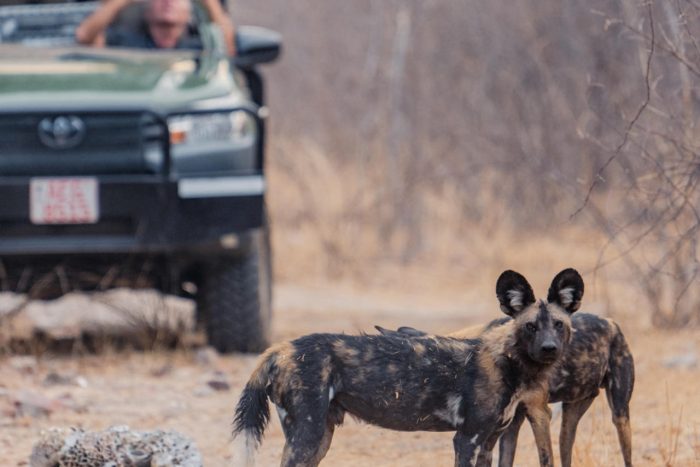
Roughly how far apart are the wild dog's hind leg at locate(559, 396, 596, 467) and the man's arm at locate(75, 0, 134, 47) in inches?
170

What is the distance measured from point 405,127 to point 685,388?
6.95m

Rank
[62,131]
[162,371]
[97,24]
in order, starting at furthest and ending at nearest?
[97,24] → [162,371] → [62,131]

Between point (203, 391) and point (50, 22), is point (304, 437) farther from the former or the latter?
point (50, 22)

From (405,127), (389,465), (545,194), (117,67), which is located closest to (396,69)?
(405,127)

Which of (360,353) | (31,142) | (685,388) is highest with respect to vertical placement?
(31,142)

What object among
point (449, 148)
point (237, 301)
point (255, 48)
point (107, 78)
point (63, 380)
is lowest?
point (63, 380)

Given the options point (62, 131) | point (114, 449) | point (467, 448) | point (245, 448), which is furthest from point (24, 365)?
point (467, 448)

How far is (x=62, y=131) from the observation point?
7352 millimetres

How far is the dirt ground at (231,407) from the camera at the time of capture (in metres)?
5.55

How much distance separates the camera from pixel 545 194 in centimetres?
1322

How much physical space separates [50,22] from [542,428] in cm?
510

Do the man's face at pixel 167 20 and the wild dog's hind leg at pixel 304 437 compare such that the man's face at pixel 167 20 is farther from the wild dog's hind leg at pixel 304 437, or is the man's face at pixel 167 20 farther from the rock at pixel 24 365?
the wild dog's hind leg at pixel 304 437

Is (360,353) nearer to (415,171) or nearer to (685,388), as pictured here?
(685,388)

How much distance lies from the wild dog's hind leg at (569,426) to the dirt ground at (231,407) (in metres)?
0.05
